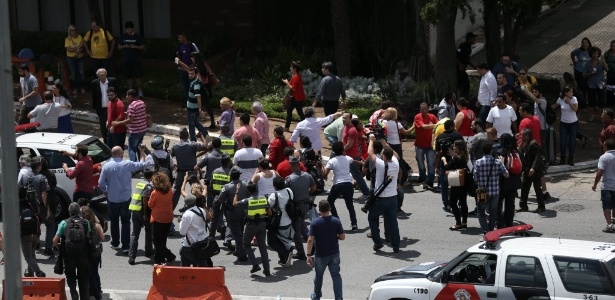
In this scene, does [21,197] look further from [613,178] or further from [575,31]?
[575,31]

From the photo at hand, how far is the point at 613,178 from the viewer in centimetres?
1911

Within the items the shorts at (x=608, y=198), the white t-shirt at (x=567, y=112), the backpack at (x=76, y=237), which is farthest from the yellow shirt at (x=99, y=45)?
the shorts at (x=608, y=198)

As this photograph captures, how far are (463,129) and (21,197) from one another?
8.41 metres

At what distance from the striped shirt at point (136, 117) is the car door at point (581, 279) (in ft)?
38.4

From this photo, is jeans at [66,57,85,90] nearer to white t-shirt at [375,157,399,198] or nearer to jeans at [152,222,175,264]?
jeans at [152,222,175,264]

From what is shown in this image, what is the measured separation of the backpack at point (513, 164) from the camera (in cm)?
1936

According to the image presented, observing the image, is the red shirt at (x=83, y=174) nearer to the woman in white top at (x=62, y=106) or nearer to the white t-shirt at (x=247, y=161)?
the white t-shirt at (x=247, y=161)

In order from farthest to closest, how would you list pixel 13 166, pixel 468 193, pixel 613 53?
pixel 613 53
pixel 468 193
pixel 13 166

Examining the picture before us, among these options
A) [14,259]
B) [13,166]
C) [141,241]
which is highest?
[13,166]

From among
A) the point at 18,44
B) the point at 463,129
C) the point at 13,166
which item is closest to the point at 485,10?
the point at 463,129

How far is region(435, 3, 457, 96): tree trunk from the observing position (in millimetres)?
27250

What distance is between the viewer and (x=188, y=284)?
15547 millimetres

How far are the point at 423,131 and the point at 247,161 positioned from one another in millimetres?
4033

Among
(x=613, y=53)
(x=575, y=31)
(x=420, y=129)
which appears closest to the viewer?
(x=420, y=129)
